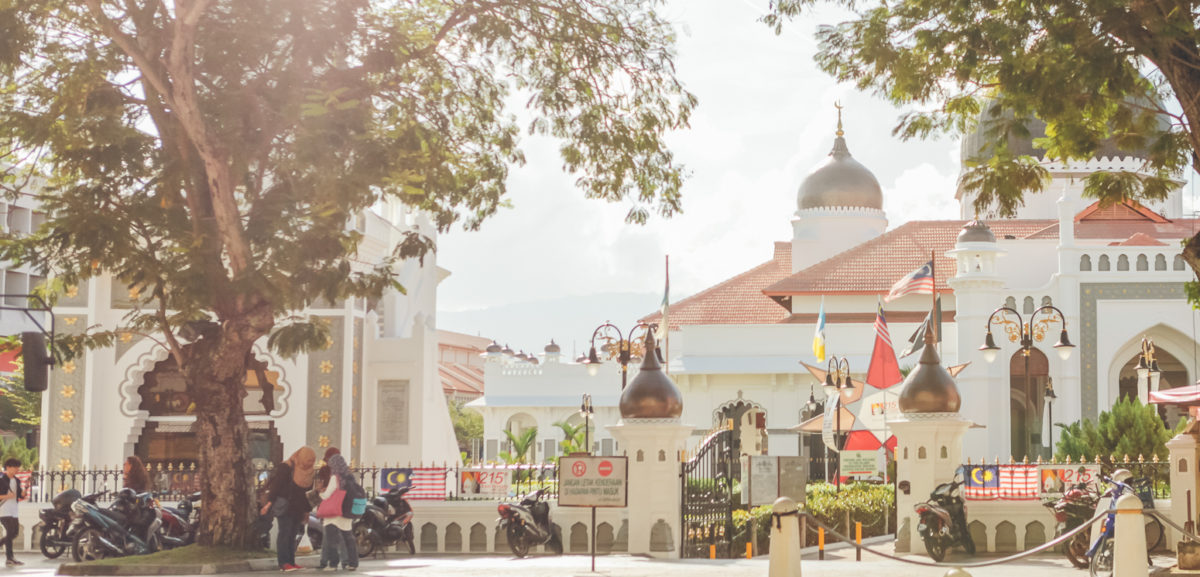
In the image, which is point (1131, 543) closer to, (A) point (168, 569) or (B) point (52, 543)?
(A) point (168, 569)

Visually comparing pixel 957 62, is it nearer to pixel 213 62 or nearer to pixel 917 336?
pixel 213 62

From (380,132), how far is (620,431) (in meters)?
4.27

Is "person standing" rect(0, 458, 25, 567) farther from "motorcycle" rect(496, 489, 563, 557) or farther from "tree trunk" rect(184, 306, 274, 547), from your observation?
"motorcycle" rect(496, 489, 563, 557)

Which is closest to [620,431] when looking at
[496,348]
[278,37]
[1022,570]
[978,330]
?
[1022,570]

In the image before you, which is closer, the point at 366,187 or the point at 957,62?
the point at 957,62

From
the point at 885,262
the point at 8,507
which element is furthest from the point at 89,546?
the point at 885,262

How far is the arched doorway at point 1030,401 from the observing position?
1320 inches

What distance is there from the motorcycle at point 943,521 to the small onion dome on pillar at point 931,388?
875 millimetres

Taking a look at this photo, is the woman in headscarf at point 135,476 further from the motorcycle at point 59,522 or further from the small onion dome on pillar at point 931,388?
the small onion dome on pillar at point 931,388

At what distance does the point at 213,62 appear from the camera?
14.6m

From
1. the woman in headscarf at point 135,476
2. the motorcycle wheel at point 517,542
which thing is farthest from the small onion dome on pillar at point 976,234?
the woman in headscarf at point 135,476

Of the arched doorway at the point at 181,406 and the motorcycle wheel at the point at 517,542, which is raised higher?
the arched doorway at the point at 181,406

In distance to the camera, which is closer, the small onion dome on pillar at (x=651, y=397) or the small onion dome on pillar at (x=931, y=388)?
the small onion dome on pillar at (x=651, y=397)

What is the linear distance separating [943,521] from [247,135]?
8.64 metres
